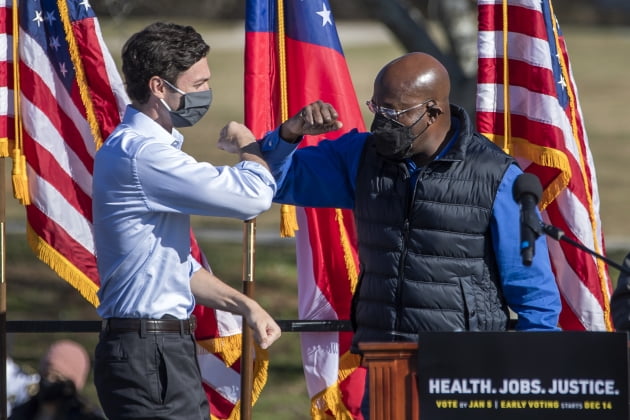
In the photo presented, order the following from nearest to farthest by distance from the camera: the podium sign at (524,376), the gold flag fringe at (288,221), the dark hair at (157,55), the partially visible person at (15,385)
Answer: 1. the podium sign at (524,376)
2. the dark hair at (157,55)
3. the gold flag fringe at (288,221)
4. the partially visible person at (15,385)

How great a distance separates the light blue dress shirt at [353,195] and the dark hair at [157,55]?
1.64ft

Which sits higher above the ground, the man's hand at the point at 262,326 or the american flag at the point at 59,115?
the american flag at the point at 59,115

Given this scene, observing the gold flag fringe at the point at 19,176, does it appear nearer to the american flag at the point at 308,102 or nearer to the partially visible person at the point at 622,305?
the american flag at the point at 308,102

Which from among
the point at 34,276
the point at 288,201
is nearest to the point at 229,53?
the point at 34,276

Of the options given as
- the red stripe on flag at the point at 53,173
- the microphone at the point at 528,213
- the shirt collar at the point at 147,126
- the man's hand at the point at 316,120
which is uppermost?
the red stripe on flag at the point at 53,173

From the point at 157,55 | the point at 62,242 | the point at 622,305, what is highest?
the point at 157,55

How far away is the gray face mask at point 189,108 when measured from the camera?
424 centimetres

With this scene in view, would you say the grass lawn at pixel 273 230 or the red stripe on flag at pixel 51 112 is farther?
the grass lawn at pixel 273 230

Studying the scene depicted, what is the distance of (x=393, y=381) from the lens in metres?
3.52

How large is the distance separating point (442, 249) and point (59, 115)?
235cm

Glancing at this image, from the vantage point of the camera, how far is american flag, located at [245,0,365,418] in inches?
222

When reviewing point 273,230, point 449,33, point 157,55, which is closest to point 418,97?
point 157,55

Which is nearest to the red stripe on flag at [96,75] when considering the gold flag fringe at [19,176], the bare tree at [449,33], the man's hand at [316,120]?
the gold flag fringe at [19,176]

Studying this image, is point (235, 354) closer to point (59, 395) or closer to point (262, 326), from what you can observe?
point (59, 395)
